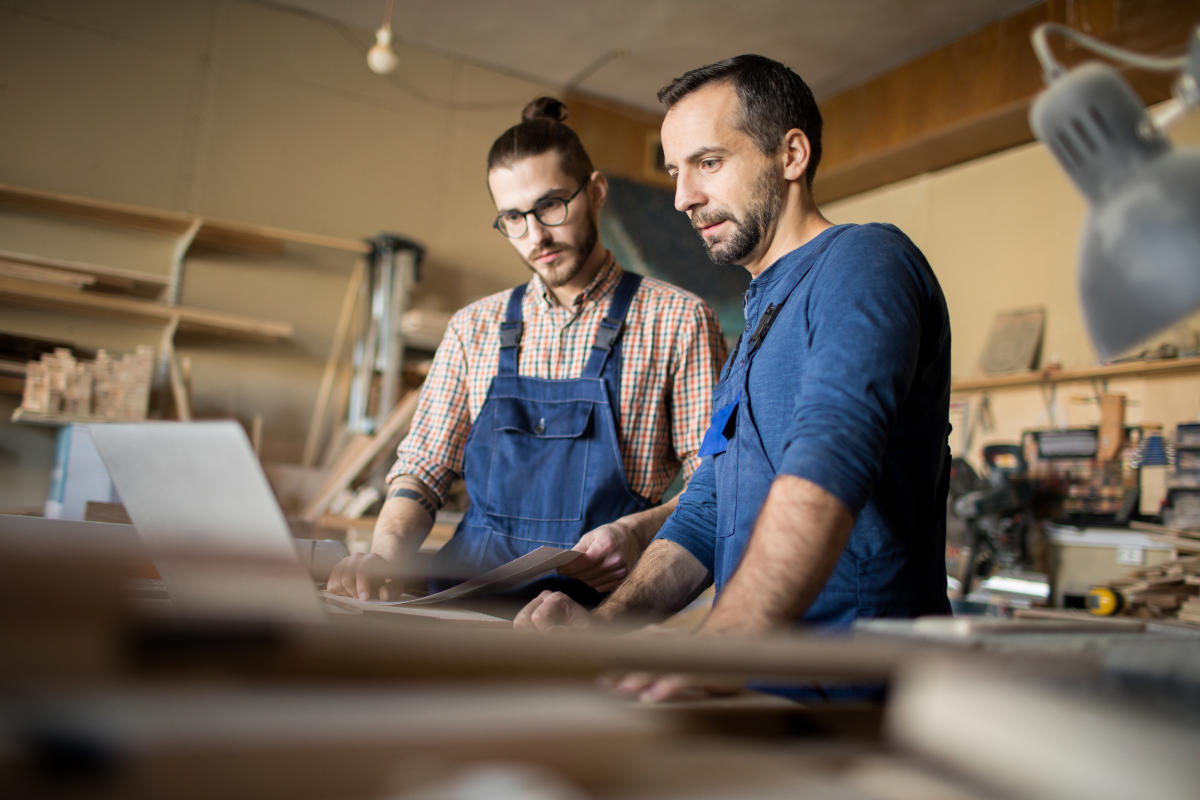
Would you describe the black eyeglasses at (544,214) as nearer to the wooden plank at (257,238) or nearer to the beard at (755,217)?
the beard at (755,217)

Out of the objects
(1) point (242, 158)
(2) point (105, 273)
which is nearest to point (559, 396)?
(2) point (105, 273)

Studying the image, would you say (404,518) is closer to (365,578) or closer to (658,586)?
(365,578)

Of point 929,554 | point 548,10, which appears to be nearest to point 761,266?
point 929,554

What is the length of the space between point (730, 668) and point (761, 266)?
1.04 meters

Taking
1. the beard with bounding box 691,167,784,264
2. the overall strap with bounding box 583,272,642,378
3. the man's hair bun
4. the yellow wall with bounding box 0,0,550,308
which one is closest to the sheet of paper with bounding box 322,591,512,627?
the beard with bounding box 691,167,784,264

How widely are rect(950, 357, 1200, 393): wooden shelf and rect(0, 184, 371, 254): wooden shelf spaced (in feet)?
11.2

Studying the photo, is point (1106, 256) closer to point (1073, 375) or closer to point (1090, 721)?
point (1090, 721)

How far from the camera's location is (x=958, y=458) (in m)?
4.58

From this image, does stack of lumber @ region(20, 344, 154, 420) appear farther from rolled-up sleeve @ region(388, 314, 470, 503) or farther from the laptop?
the laptop

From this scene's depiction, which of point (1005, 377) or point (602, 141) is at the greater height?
point (602, 141)

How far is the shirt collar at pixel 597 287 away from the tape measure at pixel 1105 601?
265 cm

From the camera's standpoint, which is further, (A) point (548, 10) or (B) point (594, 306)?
(A) point (548, 10)

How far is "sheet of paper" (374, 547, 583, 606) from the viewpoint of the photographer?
113 cm

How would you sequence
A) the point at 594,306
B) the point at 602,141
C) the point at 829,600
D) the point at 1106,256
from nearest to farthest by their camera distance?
the point at 1106,256 → the point at 829,600 → the point at 594,306 → the point at 602,141
